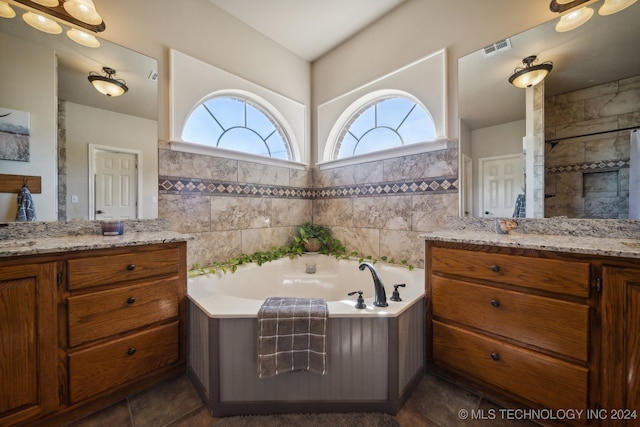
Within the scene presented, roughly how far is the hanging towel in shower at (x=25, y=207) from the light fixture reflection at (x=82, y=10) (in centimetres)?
115

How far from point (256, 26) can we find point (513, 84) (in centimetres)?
237

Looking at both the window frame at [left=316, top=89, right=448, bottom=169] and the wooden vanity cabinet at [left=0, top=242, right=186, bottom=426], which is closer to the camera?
the wooden vanity cabinet at [left=0, top=242, right=186, bottom=426]

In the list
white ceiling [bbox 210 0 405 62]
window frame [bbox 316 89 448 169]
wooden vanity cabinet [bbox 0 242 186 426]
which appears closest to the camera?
wooden vanity cabinet [bbox 0 242 186 426]

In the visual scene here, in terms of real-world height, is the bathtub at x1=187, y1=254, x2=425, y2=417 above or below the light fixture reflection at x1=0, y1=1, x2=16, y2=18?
below

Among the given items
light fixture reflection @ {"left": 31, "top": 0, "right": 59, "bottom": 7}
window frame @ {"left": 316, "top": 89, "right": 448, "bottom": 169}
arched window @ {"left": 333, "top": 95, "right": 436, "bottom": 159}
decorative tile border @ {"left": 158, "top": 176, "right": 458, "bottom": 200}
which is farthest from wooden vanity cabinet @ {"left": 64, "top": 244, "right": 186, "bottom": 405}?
arched window @ {"left": 333, "top": 95, "right": 436, "bottom": 159}

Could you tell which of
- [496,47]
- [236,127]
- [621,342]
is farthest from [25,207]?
[496,47]

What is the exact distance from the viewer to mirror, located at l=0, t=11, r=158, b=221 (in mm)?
1439

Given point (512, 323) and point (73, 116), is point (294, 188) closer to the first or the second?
point (73, 116)

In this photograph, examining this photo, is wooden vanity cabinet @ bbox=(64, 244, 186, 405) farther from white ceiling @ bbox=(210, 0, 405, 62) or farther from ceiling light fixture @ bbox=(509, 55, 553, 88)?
ceiling light fixture @ bbox=(509, 55, 553, 88)

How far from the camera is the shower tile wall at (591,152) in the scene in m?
1.37

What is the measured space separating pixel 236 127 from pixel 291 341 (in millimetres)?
2187

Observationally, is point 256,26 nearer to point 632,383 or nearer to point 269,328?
point 269,328

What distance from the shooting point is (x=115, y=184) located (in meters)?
1.72

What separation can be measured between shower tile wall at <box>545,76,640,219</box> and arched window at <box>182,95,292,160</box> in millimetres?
2419
